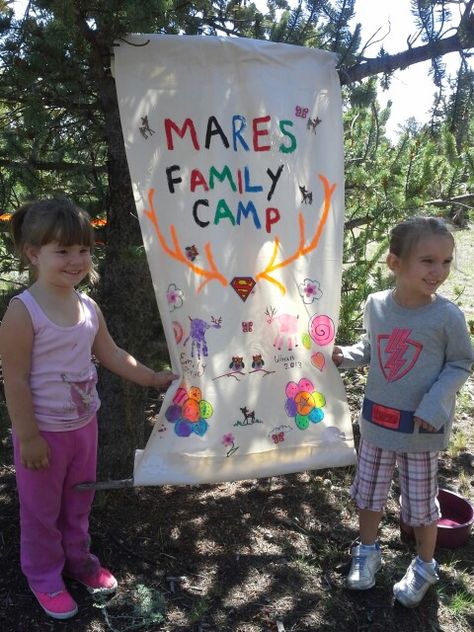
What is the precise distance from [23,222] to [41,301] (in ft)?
0.92

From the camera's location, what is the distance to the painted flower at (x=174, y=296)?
228 cm

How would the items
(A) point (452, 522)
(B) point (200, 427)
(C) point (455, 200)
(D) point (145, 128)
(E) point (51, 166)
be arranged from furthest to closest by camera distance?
(C) point (455, 200) → (A) point (452, 522) → (E) point (51, 166) → (B) point (200, 427) → (D) point (145, 128)

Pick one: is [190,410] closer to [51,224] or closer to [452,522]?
[51,224]

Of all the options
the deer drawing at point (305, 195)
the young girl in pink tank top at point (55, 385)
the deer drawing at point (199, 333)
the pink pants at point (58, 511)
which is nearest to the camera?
the young girl in pink tank top at point (55, 385)

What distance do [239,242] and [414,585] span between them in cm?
151

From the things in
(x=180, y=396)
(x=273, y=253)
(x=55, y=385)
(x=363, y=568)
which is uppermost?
(x=273, y=253)

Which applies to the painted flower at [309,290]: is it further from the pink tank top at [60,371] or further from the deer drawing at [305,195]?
the pink tank top at [60,371]

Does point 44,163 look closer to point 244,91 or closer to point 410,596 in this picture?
point 244,91

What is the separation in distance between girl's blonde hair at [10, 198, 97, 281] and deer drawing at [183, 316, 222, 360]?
485 mm

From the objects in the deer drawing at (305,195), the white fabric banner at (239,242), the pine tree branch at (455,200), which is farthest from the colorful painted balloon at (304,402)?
the pine tree branch at (455,200)

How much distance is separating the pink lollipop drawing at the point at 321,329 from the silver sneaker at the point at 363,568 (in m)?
0.89

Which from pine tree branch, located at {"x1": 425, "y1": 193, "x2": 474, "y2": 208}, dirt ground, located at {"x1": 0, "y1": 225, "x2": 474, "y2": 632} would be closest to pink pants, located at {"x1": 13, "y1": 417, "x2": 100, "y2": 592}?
dirt ground, located at {"x1": 0, "y1": 225, "x2": 474, "y2": 632}

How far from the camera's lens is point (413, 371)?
7.63 ft

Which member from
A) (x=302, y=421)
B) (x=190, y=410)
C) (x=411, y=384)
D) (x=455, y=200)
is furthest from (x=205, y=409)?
(x=455, y=200)
